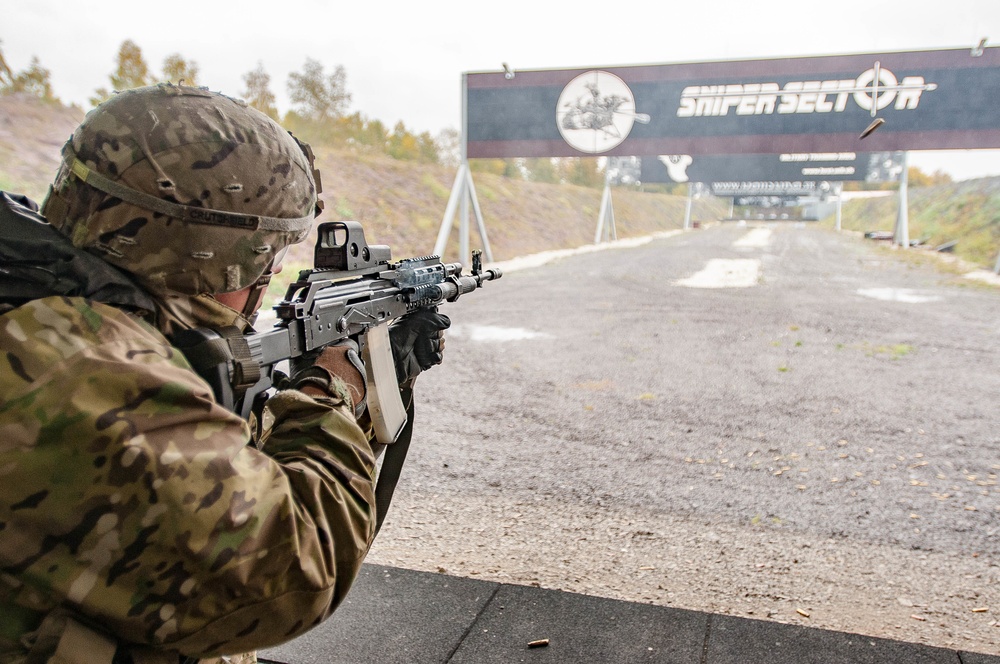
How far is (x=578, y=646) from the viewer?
1.65 m

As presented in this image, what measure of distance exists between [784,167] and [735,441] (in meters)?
1.69

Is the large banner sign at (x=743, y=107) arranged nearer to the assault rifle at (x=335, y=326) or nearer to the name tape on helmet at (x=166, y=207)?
the assault rifle at (x=335, y=326)

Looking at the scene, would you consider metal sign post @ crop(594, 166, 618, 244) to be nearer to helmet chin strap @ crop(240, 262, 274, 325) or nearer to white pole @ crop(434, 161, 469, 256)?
white pole @ crop(434, 161, 469, 256)

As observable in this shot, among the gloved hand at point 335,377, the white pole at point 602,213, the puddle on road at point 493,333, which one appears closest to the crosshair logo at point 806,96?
the white pole at point 602,213

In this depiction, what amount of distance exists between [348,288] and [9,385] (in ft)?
2.49

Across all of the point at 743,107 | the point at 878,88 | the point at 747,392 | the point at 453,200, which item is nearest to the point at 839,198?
the point at 878,88

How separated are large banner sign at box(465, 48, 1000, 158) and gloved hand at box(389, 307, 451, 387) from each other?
8.90 ft

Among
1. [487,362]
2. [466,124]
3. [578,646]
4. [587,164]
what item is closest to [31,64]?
[466,124]

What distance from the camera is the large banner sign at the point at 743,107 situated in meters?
3.29

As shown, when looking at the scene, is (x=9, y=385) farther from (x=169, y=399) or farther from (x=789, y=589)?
(x=789, y=589)

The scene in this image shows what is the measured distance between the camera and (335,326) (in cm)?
129

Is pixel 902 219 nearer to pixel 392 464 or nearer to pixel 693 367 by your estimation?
pixel 693 367

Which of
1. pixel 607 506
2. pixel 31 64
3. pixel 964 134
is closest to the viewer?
pixel 607 506

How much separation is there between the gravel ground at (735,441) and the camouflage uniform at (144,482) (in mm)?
1488
